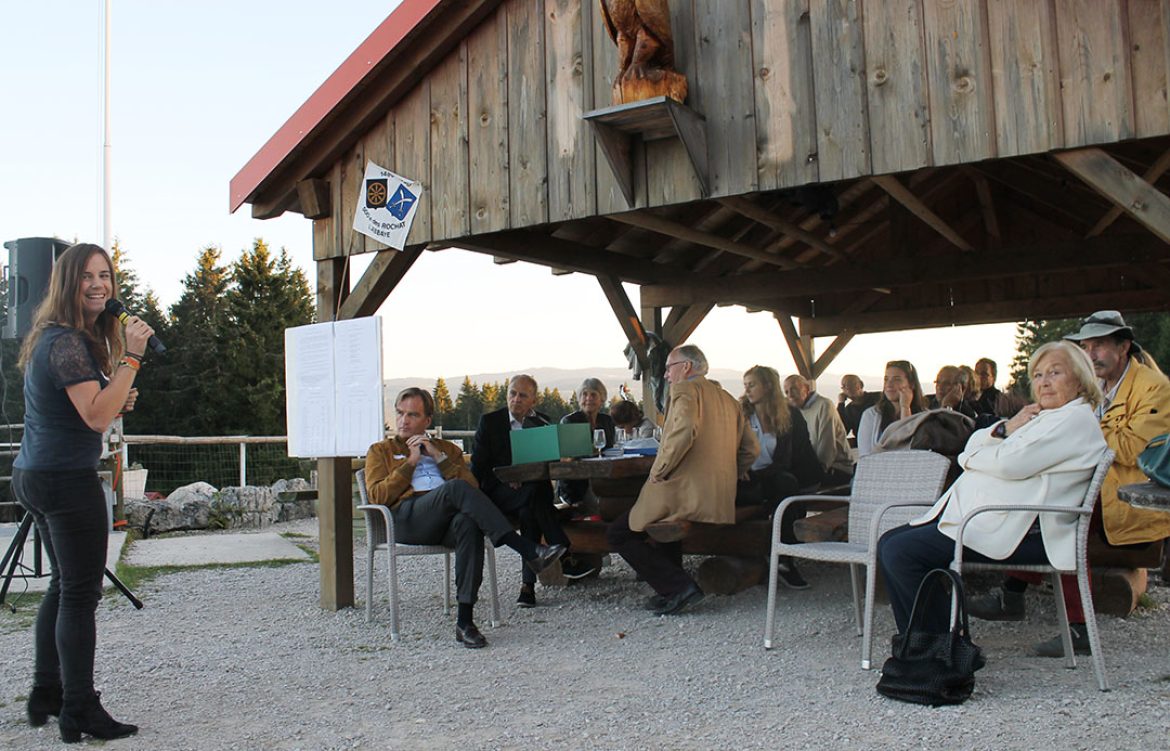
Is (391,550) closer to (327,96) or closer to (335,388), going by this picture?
(335,388)

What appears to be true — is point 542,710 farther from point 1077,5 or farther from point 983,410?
point 983,410

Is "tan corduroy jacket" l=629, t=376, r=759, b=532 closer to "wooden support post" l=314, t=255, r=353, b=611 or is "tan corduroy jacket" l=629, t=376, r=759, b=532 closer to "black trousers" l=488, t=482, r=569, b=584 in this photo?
"black trousers" l=488, t=482, r=569, b=584

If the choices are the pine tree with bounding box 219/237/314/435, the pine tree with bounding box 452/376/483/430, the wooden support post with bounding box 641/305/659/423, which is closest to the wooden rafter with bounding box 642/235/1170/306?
the wooden support post with bounding box 641/305/659/423

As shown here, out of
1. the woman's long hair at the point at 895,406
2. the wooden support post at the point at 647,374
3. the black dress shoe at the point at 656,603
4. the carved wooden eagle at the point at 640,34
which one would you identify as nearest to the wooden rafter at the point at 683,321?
the wooden support post at the point at 647,374

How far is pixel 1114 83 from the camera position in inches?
155

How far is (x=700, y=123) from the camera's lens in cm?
482

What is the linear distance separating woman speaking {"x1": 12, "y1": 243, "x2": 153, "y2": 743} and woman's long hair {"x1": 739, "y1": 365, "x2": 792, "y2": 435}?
3.68 meters

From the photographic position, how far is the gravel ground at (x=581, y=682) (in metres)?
3.28

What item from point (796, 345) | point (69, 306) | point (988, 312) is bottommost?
point (69, 306)

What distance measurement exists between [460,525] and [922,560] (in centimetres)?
219

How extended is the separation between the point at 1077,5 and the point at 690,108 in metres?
1.67

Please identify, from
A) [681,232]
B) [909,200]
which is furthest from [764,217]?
[909,200]

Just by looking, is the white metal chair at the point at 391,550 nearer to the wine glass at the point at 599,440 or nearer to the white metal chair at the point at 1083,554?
the wine glass at the point at 599,440

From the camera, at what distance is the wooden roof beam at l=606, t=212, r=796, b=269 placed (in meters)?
6.10
